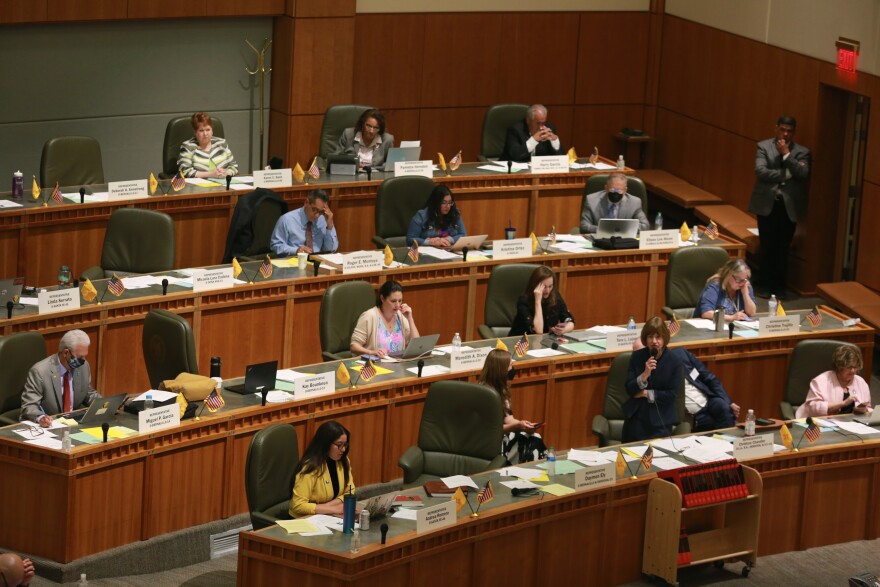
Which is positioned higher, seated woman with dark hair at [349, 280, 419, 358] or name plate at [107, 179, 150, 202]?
name plate at [107, 179, 150, 202]

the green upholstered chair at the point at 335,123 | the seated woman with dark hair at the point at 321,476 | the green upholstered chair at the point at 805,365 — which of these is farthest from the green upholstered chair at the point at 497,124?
the seated woman with dark hair at the point at 321,476

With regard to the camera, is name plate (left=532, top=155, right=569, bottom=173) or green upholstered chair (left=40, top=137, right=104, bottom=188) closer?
green upholstered chair (left=40, top=137, right=104, bottom=188)

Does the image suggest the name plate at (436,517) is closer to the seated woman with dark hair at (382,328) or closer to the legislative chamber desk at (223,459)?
the legislative chamber desk at (223,459)

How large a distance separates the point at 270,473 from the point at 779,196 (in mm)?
6368

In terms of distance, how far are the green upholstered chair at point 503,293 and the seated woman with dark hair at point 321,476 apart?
2.66 metres

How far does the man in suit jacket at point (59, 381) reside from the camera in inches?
299

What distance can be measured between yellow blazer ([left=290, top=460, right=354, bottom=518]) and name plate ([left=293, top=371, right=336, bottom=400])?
830mm

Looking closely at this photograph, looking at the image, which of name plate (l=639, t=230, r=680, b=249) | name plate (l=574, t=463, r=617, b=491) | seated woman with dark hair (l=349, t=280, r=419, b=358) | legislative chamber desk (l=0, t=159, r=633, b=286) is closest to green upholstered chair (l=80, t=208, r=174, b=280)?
legislative chamber desk (l=0, t=159, r=633, b=286)

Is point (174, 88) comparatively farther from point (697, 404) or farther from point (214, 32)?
point (697, 404)

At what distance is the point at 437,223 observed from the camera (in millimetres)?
10469

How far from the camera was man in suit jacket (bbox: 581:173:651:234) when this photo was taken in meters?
11.0

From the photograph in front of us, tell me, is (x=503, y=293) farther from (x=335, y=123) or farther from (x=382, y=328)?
(x=335, y=123)

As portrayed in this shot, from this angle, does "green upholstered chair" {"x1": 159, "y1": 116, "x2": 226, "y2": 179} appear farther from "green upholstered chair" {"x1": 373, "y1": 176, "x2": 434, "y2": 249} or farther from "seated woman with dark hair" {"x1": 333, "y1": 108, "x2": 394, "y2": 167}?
"green upholstered chair" {"x1": 373, "y1": 176, "x2": 434, "y2": 249}

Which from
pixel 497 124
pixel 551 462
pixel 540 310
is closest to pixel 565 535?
pixel 551 462
